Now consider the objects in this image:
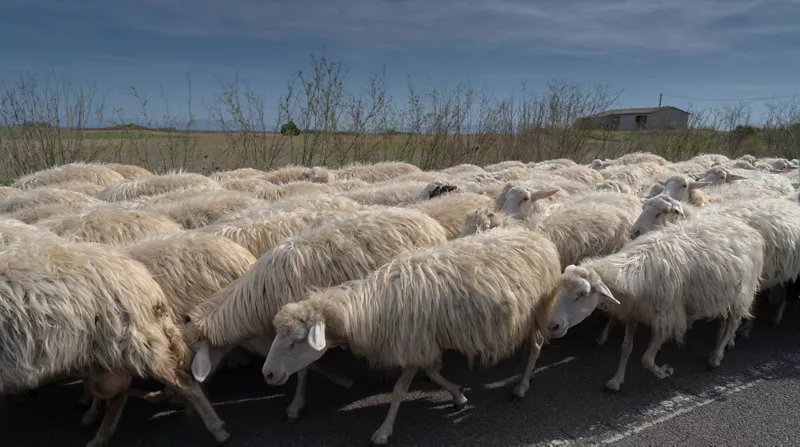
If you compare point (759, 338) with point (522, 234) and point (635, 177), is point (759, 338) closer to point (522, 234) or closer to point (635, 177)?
point (522, 234)

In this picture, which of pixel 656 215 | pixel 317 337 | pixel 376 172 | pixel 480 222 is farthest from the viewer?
pixel 376 172

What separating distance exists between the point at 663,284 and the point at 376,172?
599cm

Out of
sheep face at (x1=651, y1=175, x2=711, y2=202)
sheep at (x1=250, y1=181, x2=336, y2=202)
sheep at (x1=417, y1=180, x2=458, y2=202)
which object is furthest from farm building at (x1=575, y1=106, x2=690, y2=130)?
sheep at (x1=250, y1=181, x2=336, y2=202)

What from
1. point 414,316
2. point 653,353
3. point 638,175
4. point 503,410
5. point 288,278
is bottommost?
point 503,410

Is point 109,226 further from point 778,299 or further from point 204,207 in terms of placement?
point 778,299

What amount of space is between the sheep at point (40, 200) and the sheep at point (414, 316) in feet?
14.2

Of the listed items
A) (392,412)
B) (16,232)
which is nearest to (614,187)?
(392,412)

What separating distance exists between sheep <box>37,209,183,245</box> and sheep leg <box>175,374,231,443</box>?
169 centimetres

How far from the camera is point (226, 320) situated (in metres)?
3.60

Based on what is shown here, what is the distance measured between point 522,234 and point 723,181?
5.00 metres

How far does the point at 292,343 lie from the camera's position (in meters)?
3.19

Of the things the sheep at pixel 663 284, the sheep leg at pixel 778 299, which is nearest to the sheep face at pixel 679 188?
the sheep leg at pixel 778 299

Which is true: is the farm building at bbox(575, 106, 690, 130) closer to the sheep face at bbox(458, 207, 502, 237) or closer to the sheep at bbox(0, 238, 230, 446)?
the sheep face at bbox(458, 207, 502, 237)

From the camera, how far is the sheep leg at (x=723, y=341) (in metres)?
4.25
